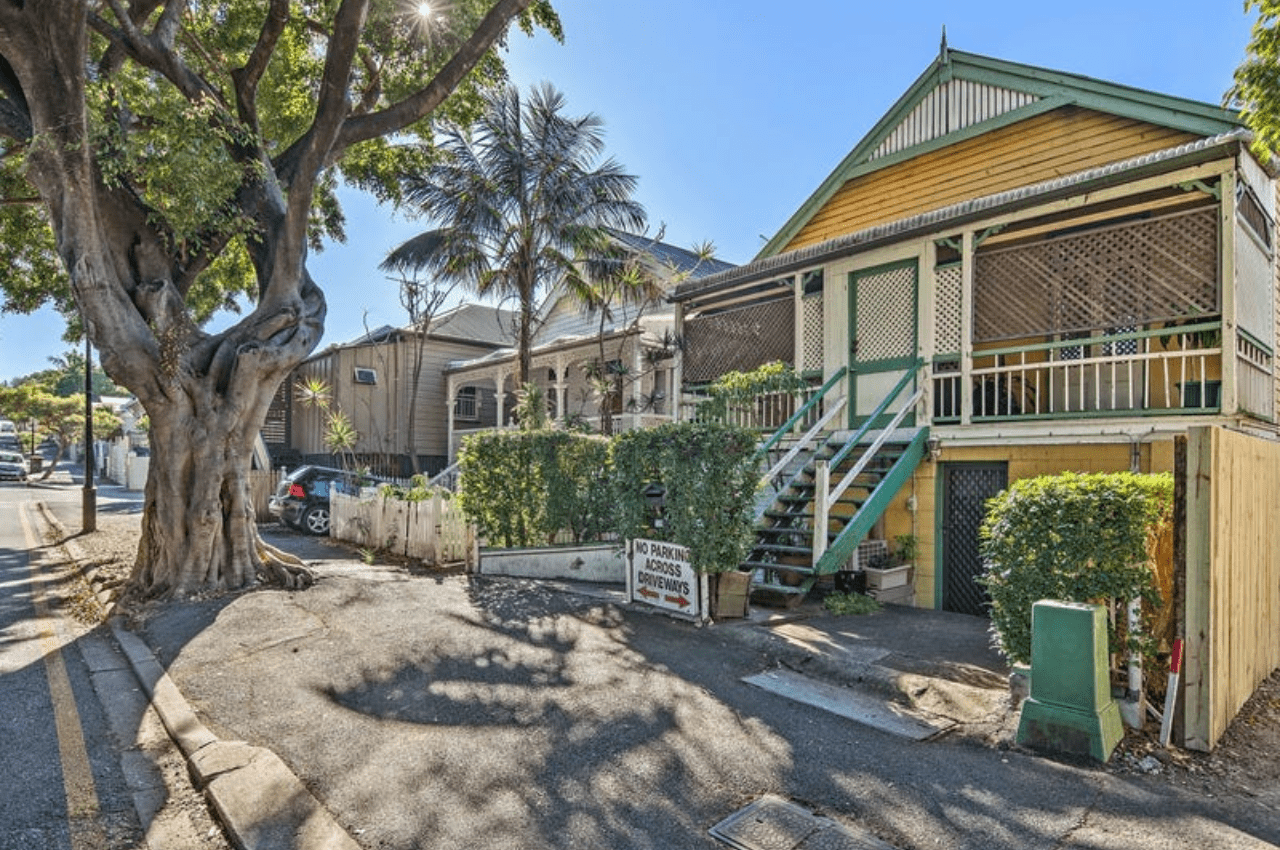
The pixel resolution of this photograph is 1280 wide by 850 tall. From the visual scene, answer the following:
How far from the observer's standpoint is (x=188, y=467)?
316 inches

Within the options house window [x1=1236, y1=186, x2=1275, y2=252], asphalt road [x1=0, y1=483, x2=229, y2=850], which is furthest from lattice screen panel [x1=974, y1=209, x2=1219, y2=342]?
asphalt road [x1=0, y1=483, x2=229, y2=850]

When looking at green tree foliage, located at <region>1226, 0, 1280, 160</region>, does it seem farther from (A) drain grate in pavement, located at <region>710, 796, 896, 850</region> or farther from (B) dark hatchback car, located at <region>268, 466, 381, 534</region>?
(B) dark hatchback car, located at <region>268, 466, 381, 534</region>

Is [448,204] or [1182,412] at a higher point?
[448,204]

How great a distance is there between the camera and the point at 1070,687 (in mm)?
4066

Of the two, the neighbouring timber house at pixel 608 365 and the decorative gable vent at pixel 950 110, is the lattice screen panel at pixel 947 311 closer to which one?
the decorative gable vent at pixel 950 110

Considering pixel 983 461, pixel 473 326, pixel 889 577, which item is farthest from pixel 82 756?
pixel 473 326

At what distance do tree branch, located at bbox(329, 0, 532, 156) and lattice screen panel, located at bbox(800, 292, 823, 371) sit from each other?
5.99m

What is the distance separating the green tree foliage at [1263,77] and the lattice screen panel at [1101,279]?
1260mm

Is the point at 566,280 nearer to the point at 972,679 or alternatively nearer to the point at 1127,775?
the point at 972,679

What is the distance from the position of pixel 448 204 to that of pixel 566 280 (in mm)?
2923

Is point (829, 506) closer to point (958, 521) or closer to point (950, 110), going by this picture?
point (958, 521)

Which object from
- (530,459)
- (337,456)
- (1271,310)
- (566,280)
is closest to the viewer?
(1271,310)

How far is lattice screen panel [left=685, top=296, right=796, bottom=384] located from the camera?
11.7m

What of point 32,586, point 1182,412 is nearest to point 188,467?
point 32,586
